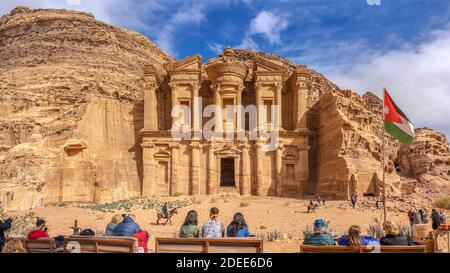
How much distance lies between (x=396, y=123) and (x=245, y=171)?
18.5 meters

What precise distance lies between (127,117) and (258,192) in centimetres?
1406

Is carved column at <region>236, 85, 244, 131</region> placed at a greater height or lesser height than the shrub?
greater

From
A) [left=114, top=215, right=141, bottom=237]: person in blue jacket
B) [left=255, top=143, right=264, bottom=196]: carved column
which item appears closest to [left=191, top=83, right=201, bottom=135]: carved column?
[left=255, top=143, right=264, bottom=196]: carved column

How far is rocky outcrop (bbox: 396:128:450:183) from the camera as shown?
1287 inches

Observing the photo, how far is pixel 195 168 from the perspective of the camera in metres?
34.0

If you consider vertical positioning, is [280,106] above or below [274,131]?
above

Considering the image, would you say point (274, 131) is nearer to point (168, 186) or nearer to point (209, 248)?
point (168, 186)

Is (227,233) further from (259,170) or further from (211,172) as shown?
(259,170)

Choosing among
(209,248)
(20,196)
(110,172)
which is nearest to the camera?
(209,248)

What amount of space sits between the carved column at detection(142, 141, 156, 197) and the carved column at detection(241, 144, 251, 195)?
25.8ft

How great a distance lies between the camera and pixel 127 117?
119 feet

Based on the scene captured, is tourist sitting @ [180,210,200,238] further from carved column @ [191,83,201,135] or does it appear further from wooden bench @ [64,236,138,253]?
carved column @ [191,83,201,135]

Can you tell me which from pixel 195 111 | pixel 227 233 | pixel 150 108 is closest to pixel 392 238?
pixel 227 233
